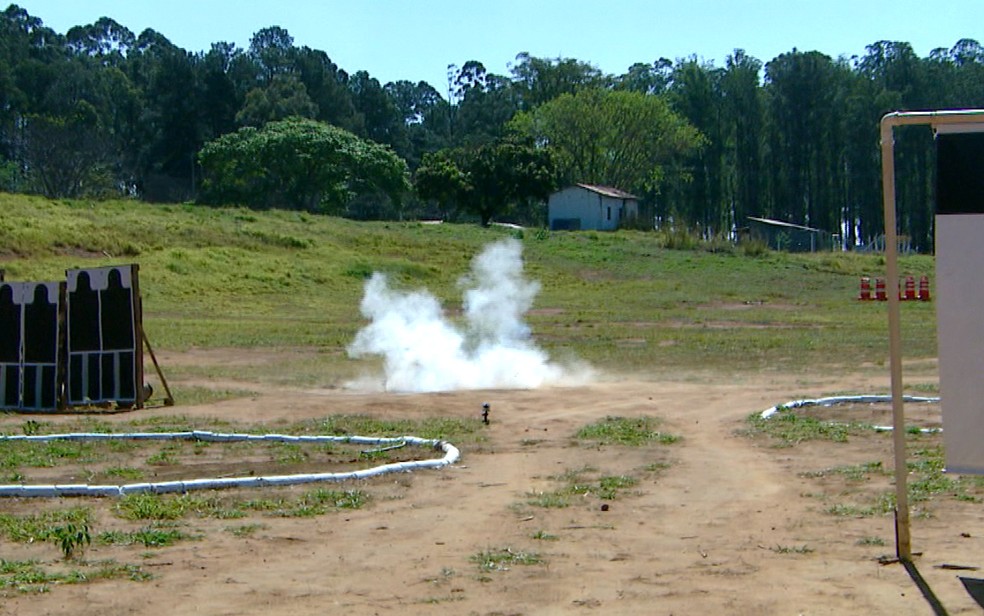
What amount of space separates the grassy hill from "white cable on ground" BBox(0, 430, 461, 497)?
25.6ft

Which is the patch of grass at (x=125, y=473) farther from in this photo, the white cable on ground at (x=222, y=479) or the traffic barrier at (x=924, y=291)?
the traffic barrier at (x=924, y=291)

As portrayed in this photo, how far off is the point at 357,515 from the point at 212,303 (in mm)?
30368

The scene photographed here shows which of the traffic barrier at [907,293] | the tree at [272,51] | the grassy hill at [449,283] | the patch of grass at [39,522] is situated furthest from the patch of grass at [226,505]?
the tree at [272,51]

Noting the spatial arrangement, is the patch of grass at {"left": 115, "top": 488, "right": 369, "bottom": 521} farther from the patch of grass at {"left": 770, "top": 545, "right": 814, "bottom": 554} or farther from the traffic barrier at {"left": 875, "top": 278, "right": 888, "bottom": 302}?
the traffic barrier at {"left": 875, "top": 278, "right": 888, "bottom": 302}

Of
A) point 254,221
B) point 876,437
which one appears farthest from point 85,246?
point 876,437

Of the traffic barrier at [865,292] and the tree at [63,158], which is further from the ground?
the tree at [63,158]

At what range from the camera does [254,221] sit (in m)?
54.2

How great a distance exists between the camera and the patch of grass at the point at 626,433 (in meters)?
14.0

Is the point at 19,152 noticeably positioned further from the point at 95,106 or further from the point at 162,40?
the point at 162,40

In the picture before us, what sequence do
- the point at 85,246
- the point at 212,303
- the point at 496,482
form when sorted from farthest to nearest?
1. the point at 85,246
2. the point at 212,303
3. the point at 496,482

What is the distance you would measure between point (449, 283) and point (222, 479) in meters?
34.6

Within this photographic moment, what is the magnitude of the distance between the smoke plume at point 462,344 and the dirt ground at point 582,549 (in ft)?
26.5

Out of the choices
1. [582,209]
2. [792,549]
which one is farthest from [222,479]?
[582,209]

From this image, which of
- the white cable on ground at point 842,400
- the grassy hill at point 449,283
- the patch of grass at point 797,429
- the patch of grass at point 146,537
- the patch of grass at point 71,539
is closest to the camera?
the patch of grass at point 71,539
